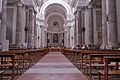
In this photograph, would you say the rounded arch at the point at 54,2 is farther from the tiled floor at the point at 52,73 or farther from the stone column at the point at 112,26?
the tiled floor at the point at 52,73

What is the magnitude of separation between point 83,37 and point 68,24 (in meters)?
21.1

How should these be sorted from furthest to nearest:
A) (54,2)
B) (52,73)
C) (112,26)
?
(54,2), (112,26), (52,73)

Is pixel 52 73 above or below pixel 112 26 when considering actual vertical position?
below

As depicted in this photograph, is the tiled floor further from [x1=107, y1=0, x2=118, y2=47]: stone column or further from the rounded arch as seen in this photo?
the rounded arch

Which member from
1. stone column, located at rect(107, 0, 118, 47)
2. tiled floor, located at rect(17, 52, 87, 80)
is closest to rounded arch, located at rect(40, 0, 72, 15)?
stone column, located at rect(107, 0, 118, 47)

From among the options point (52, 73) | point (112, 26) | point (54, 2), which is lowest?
point (52, 73)

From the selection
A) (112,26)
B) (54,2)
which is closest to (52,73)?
(112,26)

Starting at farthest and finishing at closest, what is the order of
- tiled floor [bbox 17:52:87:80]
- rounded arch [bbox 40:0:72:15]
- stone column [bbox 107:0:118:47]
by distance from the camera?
1. rounded arch [bbox 40:0:72:15]
2. stone column [bbox 107:0:118:47]
3. tiled floor [bbox 17:52:87:80]

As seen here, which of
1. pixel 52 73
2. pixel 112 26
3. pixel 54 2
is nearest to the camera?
pixel 52 73

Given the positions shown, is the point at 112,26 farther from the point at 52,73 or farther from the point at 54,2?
the point at 54,2

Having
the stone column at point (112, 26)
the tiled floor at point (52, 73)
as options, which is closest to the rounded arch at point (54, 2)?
the stone column at point (112, 26)

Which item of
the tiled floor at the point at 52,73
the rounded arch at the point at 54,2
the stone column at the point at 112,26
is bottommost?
the tiled floor at the point at 52,73

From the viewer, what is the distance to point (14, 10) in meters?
20.3

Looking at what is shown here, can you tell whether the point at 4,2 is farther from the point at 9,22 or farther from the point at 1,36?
the point at 9,22
